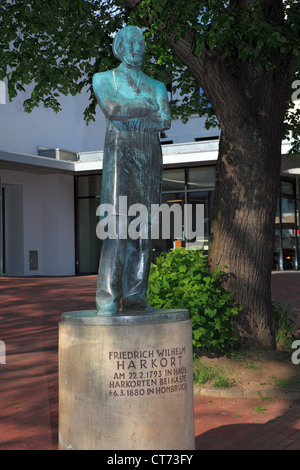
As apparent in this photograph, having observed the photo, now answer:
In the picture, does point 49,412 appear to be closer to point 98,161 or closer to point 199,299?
point 199,299

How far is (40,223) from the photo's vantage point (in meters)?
24.5

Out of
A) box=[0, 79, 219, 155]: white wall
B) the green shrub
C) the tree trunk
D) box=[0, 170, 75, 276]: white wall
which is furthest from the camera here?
box=[0, 170, 75, 276]: white wall

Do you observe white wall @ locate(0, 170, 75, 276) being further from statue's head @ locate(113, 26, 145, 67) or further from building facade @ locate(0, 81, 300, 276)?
statue's head @ locate(113, 26, 145, 67)

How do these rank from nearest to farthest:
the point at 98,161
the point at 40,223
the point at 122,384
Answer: the point at 122,384 < the point at 98,161 < the point at 40,223

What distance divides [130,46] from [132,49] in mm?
26

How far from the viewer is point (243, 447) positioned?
17.0ft

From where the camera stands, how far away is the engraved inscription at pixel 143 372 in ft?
13.1

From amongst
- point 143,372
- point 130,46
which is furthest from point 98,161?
point 143,372

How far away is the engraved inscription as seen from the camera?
3.99 meters

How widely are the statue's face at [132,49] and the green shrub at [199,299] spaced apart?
3499mm

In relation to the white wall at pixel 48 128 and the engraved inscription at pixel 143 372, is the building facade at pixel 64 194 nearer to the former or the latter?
the white wall at pixel 48 128

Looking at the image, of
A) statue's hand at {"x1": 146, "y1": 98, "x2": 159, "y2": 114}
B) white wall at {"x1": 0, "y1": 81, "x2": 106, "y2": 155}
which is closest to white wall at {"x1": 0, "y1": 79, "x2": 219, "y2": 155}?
white wall at {"x1": 0, "y1": 81, "x2": 106, "y2": 155}

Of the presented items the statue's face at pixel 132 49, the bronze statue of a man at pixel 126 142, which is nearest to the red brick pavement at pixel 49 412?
the bronze statue of a man at pixel 126 142

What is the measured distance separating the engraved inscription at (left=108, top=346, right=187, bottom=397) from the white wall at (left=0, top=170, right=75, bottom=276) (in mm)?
19717
